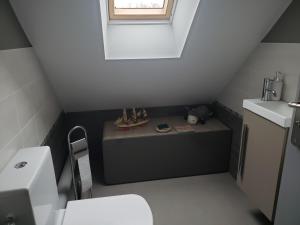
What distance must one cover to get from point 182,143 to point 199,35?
105 centimetres

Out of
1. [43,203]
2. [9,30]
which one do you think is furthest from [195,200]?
[9,30]

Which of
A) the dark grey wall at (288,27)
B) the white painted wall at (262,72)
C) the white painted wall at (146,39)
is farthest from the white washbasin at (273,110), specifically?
the white painted wall at (146,39)

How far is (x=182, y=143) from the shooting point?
2.29 metres

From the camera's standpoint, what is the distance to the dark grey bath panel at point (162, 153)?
221 cm

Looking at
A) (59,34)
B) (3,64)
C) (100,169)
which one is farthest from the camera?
(100,169)

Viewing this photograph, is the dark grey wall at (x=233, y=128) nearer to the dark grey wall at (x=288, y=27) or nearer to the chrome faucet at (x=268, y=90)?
the chrome faucet at (x=268, y=90)

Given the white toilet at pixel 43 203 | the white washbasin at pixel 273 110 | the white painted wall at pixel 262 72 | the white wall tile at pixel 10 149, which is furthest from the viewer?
the white painted wall at pixel 262 72

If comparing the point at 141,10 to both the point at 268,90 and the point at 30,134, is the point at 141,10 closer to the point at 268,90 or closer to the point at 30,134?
the point at 268,90

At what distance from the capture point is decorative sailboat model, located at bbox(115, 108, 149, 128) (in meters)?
2.37

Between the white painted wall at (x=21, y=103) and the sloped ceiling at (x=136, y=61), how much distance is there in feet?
0.58

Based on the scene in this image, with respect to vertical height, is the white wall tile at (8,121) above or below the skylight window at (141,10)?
below

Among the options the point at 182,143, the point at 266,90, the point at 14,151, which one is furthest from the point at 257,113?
the point at 14,151

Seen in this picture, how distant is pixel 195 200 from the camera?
2076mm

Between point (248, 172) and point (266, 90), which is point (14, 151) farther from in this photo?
point (266, 90)
